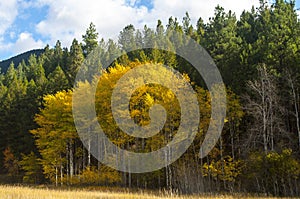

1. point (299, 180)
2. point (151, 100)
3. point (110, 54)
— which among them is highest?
point (110, 54)

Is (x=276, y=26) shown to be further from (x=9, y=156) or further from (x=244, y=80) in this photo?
(x=9, y=156)

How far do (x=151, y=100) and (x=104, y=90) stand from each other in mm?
5476

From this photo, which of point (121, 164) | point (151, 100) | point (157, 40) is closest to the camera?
point (151, 100)

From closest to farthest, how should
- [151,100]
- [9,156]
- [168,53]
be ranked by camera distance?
[151,100] → [168,53] → [9,156]

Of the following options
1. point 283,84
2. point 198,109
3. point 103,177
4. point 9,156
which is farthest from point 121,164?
point 9,156

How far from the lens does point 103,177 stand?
2791 cm

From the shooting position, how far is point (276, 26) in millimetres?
27672

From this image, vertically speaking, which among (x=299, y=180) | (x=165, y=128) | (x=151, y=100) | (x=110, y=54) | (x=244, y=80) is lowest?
(x=299, y=180)

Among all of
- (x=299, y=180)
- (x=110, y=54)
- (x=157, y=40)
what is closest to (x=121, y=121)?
(x=299, y=180)

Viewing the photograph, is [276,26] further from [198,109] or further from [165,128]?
[165,128]

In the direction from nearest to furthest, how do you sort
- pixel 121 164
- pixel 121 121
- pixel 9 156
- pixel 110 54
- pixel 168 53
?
1. pixel 121 121
2. pixel 121 164
3. pixel 168 53
4. pixel 9 156
5. pixel 110 54

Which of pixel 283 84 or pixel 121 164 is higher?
pixel 283 84

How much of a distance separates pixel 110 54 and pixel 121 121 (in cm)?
2503

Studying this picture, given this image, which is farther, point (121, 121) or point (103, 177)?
point (103, 177)
